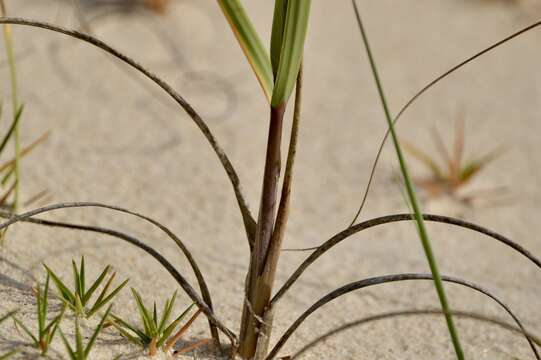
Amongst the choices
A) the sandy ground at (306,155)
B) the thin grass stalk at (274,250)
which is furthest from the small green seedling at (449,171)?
the thin grass stalk at (274,250)

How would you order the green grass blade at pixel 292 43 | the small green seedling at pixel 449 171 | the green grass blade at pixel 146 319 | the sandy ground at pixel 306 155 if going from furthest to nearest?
the small green seedling at pixel 449 171 → the sandy ground at pixel 306 155 → the green grass blade at pixel 146 319 → the green grass blade at pixel 292 43

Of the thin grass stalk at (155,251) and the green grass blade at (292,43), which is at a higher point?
the green grass blade at (292,43)

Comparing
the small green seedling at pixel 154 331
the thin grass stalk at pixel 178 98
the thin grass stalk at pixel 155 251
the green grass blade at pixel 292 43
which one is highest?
the green grass blade at pixel 292 43

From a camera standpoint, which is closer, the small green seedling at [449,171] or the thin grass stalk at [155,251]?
the thin grass stalk at [155,251]

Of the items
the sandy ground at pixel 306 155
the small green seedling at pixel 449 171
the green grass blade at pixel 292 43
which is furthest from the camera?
the small green seedling at pixel 449 171

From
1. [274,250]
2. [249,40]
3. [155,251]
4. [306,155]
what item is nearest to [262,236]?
[274,250]

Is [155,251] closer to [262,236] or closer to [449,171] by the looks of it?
[262,236]

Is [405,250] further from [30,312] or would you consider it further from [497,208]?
[30,312]

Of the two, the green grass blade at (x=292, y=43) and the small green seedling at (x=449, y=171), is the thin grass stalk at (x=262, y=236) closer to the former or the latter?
the green grass blade at (x=292, y=43)
